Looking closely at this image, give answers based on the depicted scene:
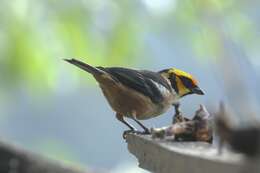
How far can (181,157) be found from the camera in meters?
1.20

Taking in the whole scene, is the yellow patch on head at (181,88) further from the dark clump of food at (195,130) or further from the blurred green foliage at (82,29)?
the dark clump of food at (195,130)

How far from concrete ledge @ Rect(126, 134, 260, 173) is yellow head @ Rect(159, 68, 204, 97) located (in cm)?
90

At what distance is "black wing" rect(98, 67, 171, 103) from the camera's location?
88.3 inches

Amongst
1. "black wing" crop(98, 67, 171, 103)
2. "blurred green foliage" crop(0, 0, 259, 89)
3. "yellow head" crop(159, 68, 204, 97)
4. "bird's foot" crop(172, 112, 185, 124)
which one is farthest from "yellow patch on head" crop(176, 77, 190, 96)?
"bird's foot" crop(172, 112, 185, 124)

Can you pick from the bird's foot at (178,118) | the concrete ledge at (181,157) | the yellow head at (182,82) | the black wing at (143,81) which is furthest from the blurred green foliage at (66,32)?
the concrete ledge at (181,157)

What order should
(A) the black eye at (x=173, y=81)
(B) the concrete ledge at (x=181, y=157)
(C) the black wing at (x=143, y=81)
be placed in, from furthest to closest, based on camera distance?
(A) the black eye at (x=173, y=81), (C) the black wing at (x=143, y=81), (B) the concrete ledge at (x=181, y=157)

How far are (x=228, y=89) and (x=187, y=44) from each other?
218 centimetres

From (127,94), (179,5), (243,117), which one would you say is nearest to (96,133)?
(179,5)

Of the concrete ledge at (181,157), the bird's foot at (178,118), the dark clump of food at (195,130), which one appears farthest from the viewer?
the bird's foot at (178,118)

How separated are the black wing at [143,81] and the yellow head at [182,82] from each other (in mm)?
143

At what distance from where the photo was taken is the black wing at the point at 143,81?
2.24 meters

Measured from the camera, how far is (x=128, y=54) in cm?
299

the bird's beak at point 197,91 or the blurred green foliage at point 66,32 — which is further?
the blurred green foliage at point 66,32

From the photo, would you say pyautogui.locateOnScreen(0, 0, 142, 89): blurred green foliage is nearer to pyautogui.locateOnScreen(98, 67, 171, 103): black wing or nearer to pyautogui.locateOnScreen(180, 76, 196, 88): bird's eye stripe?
pyautogui.locateOnScreen(180, 76, 196, 88): bird's eye stripe
